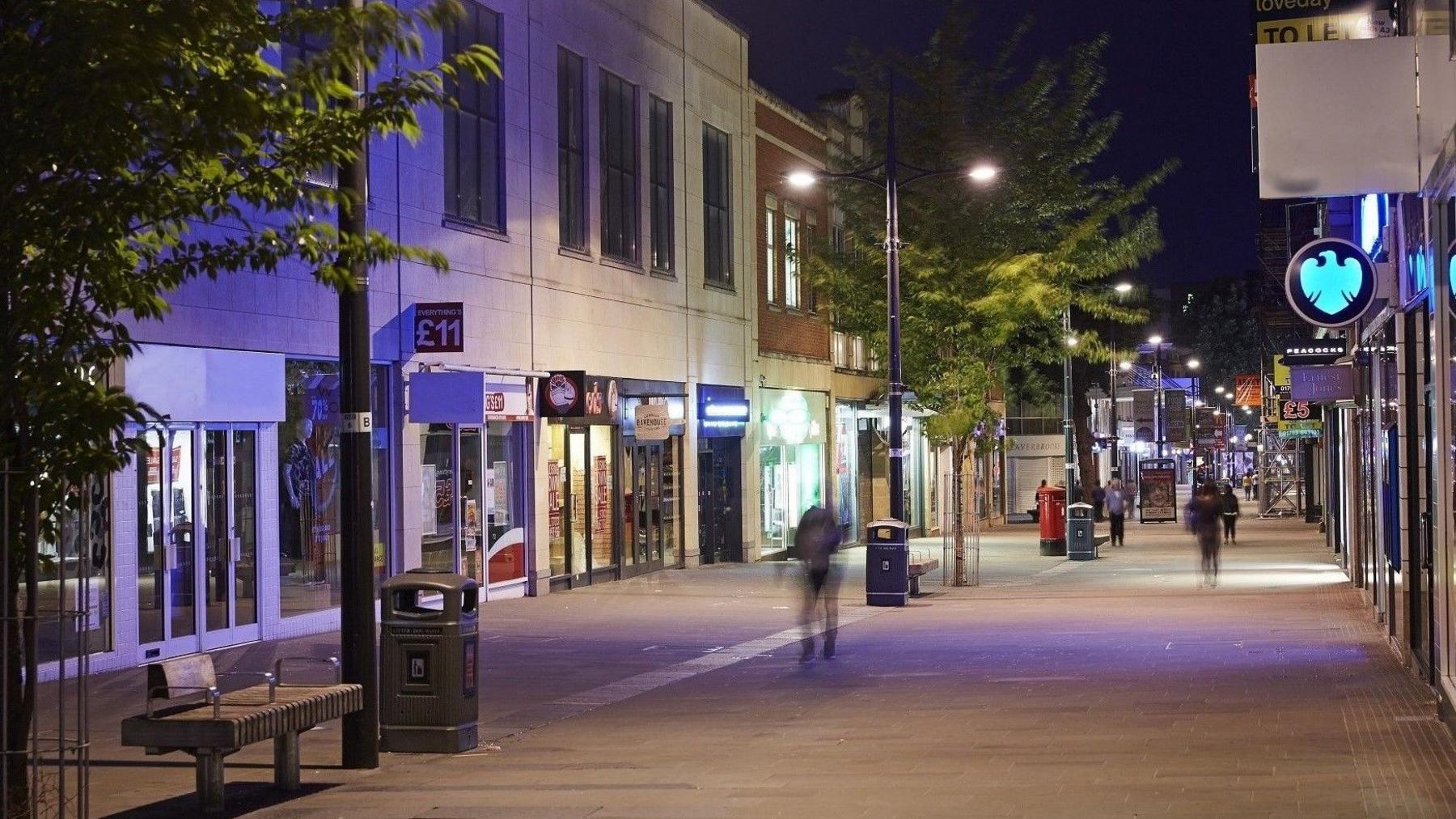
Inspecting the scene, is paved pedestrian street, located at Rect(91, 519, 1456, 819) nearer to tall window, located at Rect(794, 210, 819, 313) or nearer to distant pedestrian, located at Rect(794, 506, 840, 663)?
distant pedestrian, located at Rect(794, 506, 840, 663)

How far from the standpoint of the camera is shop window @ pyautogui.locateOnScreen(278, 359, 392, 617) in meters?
21.9

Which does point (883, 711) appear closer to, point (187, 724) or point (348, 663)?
point (348, 663)

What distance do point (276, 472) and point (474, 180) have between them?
7.06 meters

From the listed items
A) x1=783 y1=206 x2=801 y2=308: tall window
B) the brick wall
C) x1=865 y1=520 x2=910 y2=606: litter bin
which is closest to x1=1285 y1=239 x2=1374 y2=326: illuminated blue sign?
x1=865 y1=520 x2=910 y2=606: litter bin

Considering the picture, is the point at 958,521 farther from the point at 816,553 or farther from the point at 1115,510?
the point at 1115,510

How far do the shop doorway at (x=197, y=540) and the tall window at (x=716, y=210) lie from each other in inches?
655

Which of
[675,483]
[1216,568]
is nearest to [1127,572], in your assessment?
[1216,568]

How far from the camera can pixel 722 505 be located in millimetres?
38031

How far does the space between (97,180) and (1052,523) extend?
120ft

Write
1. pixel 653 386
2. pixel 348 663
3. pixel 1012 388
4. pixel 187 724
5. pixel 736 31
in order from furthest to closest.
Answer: pixel 1012 388 < pixel 736 31 < pixel 653 386 < pixel 348 663 < pixel 187 724

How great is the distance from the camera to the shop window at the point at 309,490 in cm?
2188

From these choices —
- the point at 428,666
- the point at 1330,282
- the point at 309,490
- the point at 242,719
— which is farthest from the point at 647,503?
the point at 242,719

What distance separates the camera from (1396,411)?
17109mm

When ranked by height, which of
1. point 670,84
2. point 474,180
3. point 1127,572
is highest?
point 670,84
